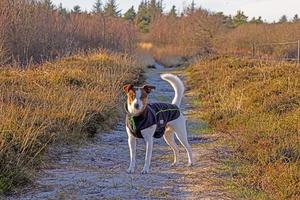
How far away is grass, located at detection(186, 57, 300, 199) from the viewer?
6695 millimetres

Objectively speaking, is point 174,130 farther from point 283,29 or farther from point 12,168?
point 283,29

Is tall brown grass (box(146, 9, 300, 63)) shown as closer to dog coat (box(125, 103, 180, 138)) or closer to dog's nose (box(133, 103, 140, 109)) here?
dog coat (box(125, 103, 180, 138))

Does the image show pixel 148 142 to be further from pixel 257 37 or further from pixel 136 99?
pixel 257 37

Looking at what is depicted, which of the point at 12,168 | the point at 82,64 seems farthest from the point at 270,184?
the point at 82,64

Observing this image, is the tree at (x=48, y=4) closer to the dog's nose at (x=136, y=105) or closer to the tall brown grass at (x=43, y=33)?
the tall brown grass at (x=43, y=33)

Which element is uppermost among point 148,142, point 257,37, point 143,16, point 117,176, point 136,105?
point 143,16

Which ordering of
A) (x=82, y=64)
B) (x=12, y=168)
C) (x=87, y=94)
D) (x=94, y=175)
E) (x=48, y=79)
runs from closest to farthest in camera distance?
(x=12, y=168)
(x=94, y=175)
(x=87, y=94)
(x=48, y=79)
(x=82, y=64)

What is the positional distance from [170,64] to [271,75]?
2776 cm

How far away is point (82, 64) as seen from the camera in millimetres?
19453

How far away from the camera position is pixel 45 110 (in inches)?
395

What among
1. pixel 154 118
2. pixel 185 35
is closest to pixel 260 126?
pixel 154 118

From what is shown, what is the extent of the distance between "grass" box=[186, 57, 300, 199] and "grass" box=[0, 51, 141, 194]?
97.9 inches

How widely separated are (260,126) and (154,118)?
3.20 meters

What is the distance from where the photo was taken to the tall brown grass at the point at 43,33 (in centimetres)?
1878
